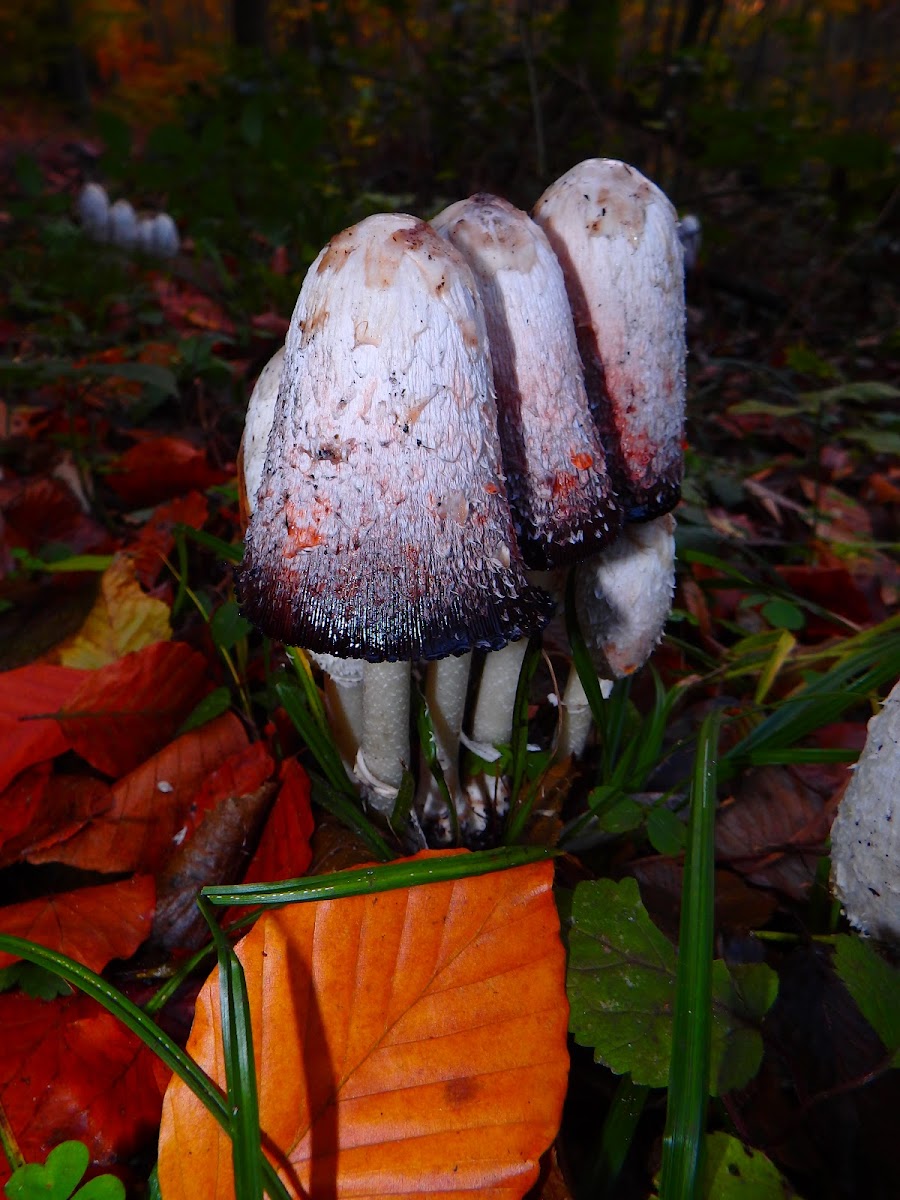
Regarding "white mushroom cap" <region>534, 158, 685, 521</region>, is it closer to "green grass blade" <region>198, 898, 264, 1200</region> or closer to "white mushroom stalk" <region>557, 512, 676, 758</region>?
"white mushroom stalk" <region>557, 512, 676, 758</region>

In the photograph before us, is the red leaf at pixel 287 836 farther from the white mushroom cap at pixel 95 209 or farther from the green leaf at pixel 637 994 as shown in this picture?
the white mushroom cap at pixel 95 209

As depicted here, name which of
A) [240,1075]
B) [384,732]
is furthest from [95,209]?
[240,1075]

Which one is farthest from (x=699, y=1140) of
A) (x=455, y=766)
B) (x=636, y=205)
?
(x=636, y=205)

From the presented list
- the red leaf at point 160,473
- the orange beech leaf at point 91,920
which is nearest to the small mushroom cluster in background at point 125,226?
the red leaf at point 160,473

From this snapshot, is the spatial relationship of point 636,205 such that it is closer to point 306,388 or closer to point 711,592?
point 306,388

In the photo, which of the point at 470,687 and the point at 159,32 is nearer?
the point at 470,687

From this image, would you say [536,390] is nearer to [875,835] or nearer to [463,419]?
[463,419]
